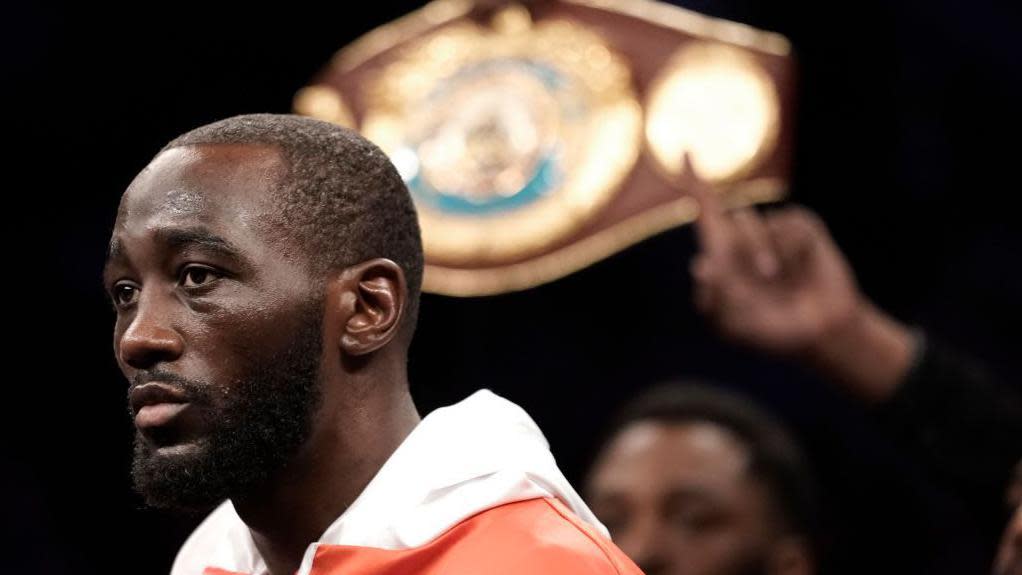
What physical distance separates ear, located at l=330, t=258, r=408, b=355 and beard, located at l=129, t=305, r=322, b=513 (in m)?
0.04

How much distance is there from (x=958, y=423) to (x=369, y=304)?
1152mm

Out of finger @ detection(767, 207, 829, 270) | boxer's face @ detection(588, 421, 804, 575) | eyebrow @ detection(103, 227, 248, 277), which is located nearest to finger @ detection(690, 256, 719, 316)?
finger @ detection(767, 207, 829, 270)

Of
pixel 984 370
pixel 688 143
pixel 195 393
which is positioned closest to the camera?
pixel 195 393

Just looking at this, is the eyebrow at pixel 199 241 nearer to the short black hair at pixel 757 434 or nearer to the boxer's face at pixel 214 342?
the boxer's face at pixel 214 342

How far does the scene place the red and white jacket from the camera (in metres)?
1.49

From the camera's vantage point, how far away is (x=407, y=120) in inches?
142

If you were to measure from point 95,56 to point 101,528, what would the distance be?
1.08m

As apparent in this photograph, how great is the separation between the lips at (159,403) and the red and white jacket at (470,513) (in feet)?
0.59

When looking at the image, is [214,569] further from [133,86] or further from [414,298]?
[133,86]

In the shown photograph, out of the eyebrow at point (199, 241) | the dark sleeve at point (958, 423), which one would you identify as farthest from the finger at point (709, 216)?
the eyebrow at point (199, 241)

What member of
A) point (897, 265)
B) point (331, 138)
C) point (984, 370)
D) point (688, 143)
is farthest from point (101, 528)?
point (331, 138)

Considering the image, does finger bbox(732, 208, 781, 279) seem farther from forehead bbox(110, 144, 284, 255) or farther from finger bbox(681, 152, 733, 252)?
forehead bbox(110, 144, 284, 255)

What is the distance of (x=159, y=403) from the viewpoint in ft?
5.26

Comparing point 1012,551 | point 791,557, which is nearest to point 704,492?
point 791,557
